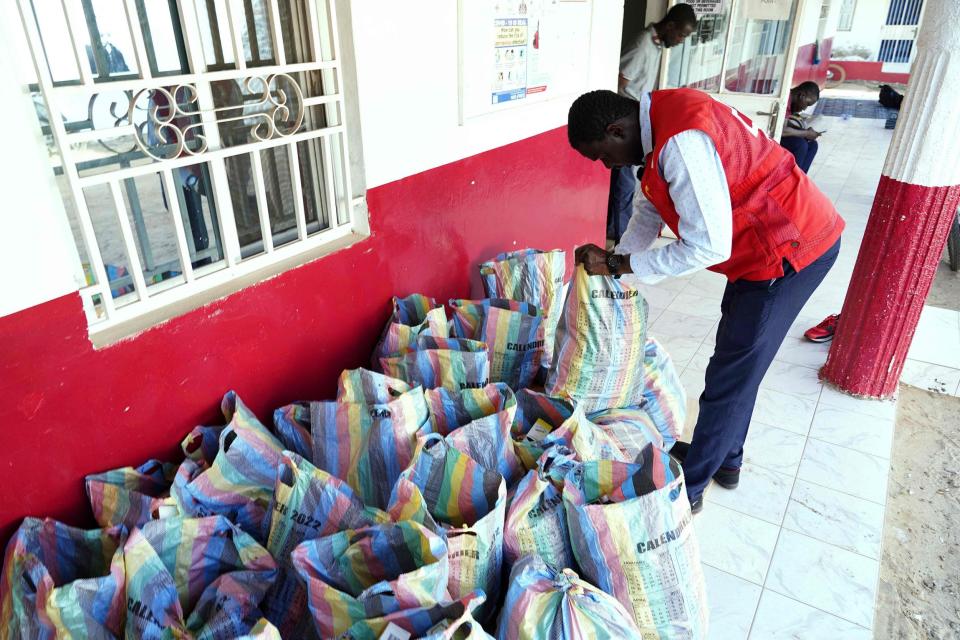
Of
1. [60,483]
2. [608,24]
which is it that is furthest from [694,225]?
[608,24]

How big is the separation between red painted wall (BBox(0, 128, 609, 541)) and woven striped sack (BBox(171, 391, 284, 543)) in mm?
119

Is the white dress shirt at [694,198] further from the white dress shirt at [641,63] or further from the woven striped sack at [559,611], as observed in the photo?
the white dress shirt at [641,63]

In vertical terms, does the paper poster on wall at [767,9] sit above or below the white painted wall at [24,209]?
above

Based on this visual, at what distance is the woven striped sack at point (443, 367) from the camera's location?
1.98m

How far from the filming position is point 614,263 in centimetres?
203

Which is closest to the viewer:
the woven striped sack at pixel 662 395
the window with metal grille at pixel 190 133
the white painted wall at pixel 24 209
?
the white painted wall at pixel 24 209

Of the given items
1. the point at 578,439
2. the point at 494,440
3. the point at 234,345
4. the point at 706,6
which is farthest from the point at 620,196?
the point at 234,345

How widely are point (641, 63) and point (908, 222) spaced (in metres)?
2.26

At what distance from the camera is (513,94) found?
272 cm

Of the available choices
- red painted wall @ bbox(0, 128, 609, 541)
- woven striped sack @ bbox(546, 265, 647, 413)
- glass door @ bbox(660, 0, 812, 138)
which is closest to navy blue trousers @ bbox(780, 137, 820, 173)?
glass door @ bbox(660, 0, 812, 138)

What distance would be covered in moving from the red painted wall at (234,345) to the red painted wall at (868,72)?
13.8 meters

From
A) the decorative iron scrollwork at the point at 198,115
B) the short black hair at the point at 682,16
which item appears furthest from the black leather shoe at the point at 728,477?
the short black hair at the point at 682,16

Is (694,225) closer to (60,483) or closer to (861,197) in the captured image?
(60,483)

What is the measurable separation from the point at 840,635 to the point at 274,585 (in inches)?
62.8
